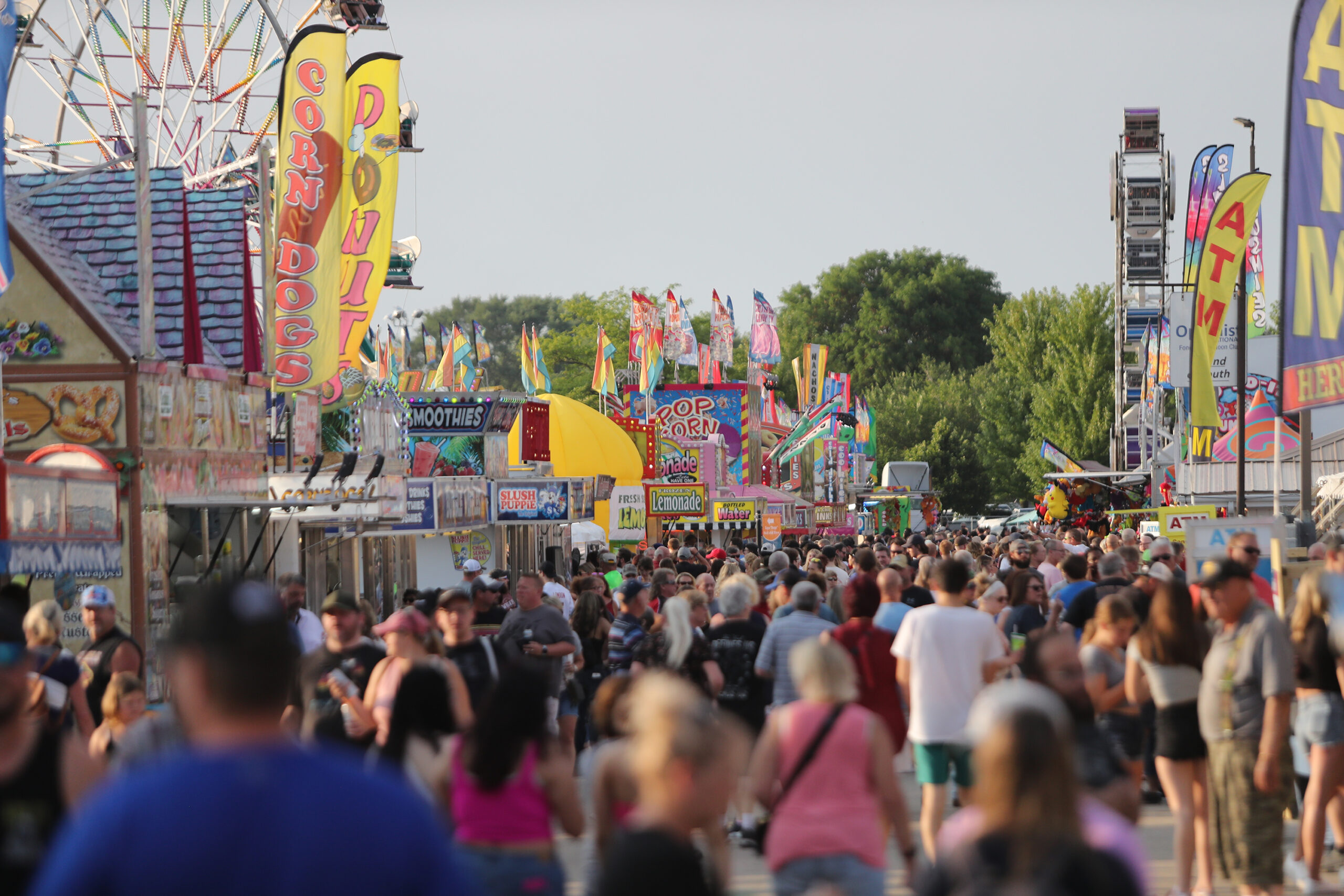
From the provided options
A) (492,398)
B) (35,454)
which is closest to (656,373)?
(492,398)

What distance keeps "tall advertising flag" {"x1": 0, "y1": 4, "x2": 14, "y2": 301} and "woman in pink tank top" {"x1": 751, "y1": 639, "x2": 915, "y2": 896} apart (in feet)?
Answer: 21.9

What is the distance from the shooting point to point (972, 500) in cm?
8119

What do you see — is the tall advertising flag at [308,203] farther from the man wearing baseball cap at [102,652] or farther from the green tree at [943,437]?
the green tree at [943,437]

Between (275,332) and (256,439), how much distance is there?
1525mm

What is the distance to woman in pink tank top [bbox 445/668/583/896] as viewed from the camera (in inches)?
186

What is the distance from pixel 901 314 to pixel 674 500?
6416cm

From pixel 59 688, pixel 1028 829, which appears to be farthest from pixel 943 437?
pixel 1028 829

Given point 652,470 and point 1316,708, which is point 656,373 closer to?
point 652,470

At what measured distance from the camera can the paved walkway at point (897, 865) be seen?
7965 mm

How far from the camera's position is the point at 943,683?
298 inches

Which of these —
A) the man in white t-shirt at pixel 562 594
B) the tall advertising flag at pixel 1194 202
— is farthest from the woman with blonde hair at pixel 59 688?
the tall advertising flag at pixel 1194 202

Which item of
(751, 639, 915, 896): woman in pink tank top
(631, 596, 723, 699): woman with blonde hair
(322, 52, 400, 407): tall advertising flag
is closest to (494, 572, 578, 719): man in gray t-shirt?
(631, 596, 723, 699): woman with blonde hair

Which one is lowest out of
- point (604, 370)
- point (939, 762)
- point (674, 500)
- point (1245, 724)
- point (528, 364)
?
point (674, 500)

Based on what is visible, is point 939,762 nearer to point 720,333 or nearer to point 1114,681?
point 1114,681
